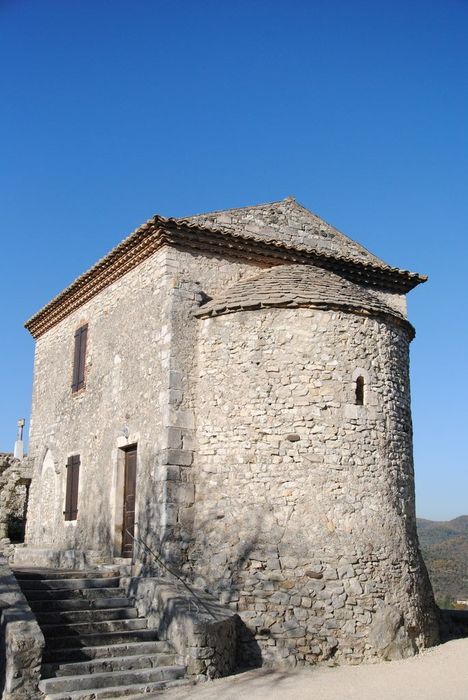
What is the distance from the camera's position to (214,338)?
1091cm

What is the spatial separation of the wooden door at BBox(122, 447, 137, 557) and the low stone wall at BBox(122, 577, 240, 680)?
1.99m

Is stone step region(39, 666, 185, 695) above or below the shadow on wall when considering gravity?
below

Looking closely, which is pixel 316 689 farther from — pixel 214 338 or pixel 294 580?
pixel 214 338

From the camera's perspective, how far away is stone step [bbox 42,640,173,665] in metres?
8.08

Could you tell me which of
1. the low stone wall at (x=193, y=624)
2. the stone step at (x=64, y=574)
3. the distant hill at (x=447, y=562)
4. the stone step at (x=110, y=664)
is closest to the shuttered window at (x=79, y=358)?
the stone step at (x=64, y=574)

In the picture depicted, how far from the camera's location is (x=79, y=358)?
47.3 feet

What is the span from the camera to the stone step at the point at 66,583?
966 centimetres

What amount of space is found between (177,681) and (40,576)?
3.01 metres

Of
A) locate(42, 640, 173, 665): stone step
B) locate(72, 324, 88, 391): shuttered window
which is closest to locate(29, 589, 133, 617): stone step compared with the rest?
locate(42, 640, 173, 665): stone step

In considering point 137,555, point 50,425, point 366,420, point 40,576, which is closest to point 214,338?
point 366,420

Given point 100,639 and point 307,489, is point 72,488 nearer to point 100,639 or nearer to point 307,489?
point 100,639

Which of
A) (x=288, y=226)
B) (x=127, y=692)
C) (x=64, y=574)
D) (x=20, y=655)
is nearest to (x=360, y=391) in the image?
(x=288, y=226)

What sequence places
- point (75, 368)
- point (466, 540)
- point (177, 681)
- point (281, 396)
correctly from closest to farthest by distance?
point (177, 681) → point (281, 396) → point (75, 368) → point (466, 540)

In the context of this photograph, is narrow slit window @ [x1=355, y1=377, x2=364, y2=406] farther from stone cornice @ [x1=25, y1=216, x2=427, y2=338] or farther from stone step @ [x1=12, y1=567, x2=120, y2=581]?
stone step @ [x1=12, y1=567, x2=120, y2=581]
